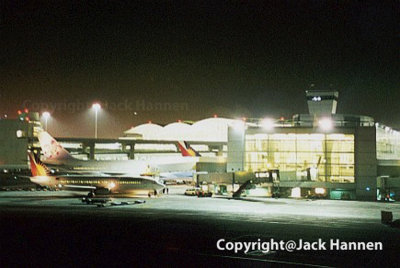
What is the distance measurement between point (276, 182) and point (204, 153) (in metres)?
81.2

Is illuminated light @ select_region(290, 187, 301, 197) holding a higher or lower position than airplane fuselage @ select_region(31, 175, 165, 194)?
lower

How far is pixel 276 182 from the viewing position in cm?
6556

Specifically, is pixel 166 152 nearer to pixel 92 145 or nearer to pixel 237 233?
pixel 92 145

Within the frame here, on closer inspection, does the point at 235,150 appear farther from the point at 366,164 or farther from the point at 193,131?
the point at 193,131

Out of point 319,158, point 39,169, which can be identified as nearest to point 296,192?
point 319,158

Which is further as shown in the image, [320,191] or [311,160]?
[311,160]

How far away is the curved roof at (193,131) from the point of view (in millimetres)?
148750

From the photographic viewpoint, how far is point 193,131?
152 metres

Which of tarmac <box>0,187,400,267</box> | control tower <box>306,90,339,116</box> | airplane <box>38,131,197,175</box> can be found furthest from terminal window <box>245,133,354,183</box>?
tarmac <box>0,187,400,267</box>

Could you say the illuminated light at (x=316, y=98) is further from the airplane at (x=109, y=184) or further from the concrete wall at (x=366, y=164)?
the airplane at (x=109, y=184)

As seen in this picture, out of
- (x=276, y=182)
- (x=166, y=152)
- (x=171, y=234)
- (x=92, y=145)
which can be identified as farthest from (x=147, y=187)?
(x=166, y=152)

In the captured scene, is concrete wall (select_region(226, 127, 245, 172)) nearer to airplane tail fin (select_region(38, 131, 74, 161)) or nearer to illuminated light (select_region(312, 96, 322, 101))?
illuminated light (select_region(312, 96, 322, 101))

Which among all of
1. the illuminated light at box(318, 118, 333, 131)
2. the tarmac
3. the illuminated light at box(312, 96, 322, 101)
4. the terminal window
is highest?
the illuminated light at box(312, 96, 322, 101)

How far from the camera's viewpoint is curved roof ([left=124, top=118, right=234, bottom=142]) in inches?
5856
